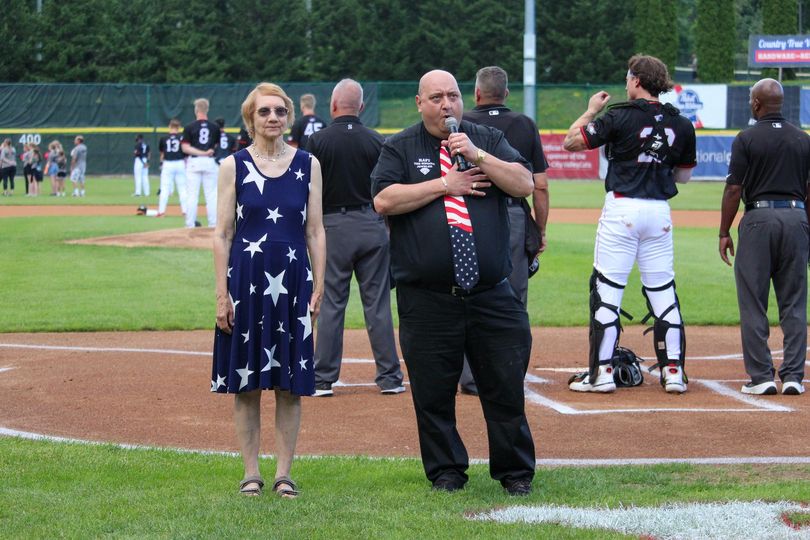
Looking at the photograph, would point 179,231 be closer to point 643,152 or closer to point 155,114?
point 643,152

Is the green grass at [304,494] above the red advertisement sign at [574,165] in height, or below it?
below

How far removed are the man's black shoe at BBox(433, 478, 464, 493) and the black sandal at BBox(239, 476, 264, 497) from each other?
83 cm

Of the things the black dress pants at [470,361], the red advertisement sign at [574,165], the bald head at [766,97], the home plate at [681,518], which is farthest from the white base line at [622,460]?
the red advertisement sign at [574,165]

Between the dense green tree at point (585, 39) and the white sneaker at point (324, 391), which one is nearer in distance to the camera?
the white sneaker at point (324, 391)

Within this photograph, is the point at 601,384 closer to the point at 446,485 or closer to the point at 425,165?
the point at 446,485

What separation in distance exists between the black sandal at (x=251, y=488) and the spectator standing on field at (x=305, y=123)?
26.2ft

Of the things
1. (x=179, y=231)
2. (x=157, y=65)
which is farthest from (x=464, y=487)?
(x=157, y=65)

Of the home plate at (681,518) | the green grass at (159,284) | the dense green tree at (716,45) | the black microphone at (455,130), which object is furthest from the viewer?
the dense green tree at (716,45)

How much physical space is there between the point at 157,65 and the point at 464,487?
186 ft

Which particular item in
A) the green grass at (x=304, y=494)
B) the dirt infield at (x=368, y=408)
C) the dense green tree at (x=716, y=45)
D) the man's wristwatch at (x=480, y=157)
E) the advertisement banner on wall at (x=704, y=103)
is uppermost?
the dense green tree at (x=716, y=45)

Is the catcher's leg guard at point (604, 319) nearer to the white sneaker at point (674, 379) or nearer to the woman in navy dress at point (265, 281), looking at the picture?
the white sneaker at point (674, 379)

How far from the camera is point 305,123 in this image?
1470cm

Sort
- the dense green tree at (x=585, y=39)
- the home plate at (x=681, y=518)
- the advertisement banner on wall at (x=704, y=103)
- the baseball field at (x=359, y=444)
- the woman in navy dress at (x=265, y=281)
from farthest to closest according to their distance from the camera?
the dense green tree at (x=585, y=39), the advertisement banner on wall at (x=704, y=103), the woman in navy dress at (x=265, y=281), the baseball field at (x=359, y=444), the home plate at (x=681, y=518)

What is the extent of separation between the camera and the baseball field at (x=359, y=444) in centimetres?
527
